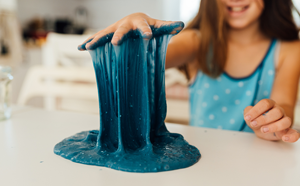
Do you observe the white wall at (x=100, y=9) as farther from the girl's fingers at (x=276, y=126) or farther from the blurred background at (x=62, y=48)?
the girl's fingers at (x=276, y=126)

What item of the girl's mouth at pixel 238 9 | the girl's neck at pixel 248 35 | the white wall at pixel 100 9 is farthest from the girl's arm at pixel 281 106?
the white wall at pixel 100 9

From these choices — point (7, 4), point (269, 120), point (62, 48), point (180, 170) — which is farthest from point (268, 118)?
point (7, 4)

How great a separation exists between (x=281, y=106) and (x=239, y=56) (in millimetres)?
275

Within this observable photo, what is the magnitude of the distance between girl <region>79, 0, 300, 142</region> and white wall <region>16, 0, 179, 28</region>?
2216 mm

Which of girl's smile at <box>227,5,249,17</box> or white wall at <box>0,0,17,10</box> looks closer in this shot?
girl's smile at <box>227,5,249,17</box>

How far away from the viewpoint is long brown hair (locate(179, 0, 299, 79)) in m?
0.98

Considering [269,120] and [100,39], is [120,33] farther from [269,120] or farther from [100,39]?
[269,120]

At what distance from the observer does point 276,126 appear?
1.69 ft

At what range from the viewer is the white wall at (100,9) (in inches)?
125

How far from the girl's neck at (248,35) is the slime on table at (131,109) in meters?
0.72

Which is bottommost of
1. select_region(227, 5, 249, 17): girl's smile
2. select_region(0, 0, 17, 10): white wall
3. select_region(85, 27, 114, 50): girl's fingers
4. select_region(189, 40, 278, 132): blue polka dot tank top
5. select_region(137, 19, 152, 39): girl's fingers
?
select_region(189, 40, 278, 132): blue polka dot tank top

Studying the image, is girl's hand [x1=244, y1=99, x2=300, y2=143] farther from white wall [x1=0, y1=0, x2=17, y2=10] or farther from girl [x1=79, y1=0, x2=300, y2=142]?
white wall [x1=0, y1=0, x2=17, y2=10]

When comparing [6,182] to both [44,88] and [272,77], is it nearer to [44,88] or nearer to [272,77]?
[272,77]

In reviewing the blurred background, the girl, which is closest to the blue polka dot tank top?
the girl
